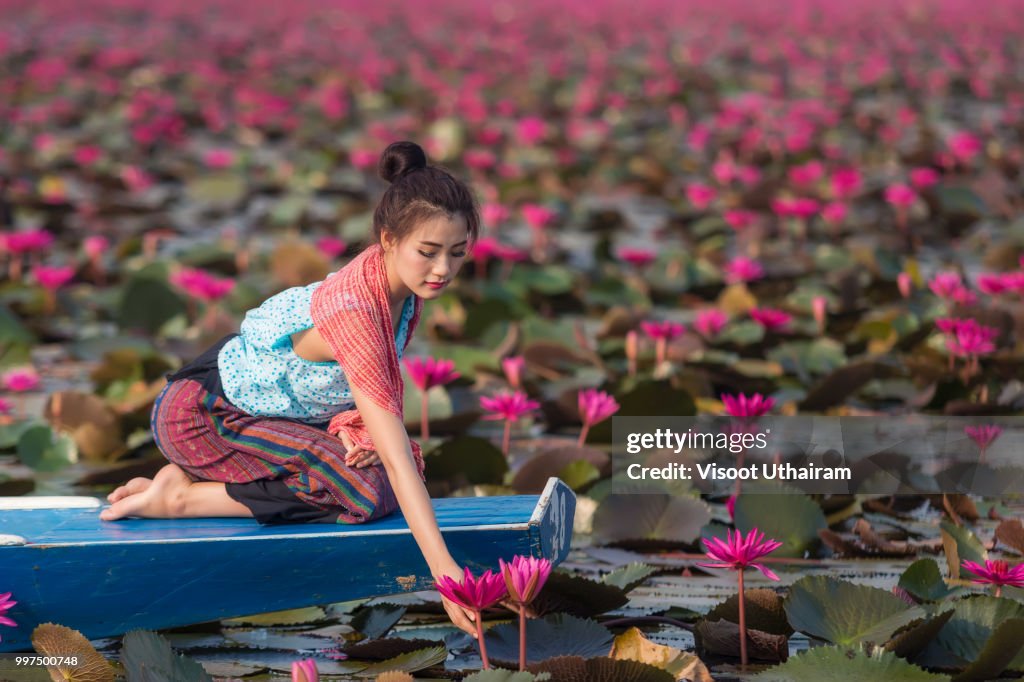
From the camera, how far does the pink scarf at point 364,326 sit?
233cm

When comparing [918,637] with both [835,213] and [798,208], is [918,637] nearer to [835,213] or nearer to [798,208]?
[798,208]

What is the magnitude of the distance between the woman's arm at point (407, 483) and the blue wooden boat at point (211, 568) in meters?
0.11

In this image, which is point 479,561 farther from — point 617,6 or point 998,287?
point 617,6

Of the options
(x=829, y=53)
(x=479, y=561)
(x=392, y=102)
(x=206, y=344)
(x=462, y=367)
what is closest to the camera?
(x=479, y=561)

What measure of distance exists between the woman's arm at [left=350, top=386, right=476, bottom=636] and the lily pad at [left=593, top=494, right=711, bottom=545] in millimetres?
617

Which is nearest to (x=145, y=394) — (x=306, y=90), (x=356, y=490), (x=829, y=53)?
(x=356, y=490)

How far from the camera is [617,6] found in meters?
19.2

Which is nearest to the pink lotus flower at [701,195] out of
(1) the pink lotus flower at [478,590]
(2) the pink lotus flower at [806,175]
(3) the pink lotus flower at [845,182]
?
(2) the pink lotus flower at [806,175]

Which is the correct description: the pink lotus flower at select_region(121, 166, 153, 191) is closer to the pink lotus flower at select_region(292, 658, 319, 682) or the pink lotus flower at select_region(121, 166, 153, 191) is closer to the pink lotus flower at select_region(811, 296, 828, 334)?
the pink lotus flower at select_region(811, 296, 828, 334)

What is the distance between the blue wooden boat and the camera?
2.36m

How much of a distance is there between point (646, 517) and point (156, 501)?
3.04 feet

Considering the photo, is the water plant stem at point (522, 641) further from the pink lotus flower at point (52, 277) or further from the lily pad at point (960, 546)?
the pink lotus flower at point (52, 277)

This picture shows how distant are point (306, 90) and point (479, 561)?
29.3ft

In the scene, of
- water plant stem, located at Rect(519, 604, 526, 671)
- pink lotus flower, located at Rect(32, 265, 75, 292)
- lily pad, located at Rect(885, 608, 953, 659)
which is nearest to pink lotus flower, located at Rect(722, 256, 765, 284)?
pink lotus flower, located at Rect(32, 265, 75, 292)
